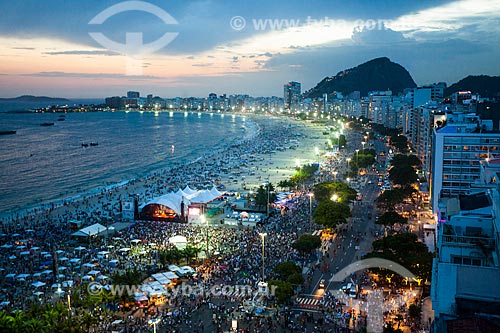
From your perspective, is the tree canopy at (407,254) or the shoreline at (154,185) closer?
the tree canopy at (407,254)

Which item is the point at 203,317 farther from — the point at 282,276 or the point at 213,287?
the point at 282,276

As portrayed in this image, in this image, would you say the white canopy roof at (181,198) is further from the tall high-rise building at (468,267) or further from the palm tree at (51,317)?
the tall high-rise building at (468,267)

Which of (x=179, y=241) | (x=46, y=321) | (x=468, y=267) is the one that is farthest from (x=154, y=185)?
(x=468, y=267)

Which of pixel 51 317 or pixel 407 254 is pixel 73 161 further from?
pixel 407 254

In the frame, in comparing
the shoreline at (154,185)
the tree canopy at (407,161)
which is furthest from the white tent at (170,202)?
the tree canopy at (407,161)

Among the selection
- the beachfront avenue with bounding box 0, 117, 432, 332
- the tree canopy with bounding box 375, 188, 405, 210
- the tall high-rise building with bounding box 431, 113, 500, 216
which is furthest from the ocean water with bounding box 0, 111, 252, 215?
the tall high-rise building with bounding box 431, 113, 500, 216

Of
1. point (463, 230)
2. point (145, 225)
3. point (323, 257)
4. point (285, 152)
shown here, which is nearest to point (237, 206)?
point (145, 225)

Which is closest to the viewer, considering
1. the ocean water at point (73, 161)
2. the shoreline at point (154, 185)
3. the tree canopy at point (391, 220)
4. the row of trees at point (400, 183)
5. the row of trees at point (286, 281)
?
the row of trees at point (286, 281)

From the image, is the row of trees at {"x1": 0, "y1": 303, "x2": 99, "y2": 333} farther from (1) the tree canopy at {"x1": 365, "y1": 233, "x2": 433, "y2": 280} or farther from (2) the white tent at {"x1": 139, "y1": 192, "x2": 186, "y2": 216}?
(2) the white tent at {"x1": 139, "y1": 192, "x2": 186, "y2": 216}
